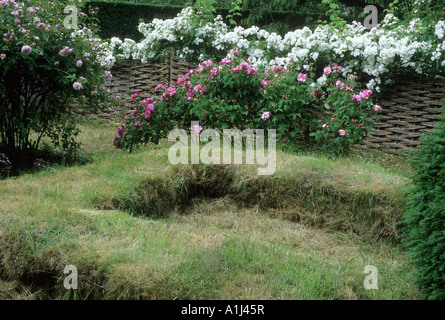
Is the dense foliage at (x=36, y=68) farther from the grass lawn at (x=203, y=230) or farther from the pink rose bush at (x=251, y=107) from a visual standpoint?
the grass lawn at (x=203, y=230)

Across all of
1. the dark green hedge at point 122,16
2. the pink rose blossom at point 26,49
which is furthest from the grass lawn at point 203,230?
the dark green hedge at point 122,16

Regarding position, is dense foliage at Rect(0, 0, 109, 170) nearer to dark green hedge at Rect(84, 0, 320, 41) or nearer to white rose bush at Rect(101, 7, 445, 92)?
white rose bush at Rect(101, 7, 445, 92)

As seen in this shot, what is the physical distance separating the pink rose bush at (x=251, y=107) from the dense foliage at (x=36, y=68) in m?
0.69

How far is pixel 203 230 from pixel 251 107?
7.30 feet

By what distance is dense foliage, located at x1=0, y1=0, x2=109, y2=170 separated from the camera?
189 inches

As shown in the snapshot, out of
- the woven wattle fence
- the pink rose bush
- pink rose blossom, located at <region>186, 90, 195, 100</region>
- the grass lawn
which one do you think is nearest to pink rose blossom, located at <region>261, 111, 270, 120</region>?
the pink rose bush

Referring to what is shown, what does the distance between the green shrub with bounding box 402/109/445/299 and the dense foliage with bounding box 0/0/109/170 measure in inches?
137

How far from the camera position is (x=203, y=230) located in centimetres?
367

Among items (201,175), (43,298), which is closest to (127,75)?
(201,175)

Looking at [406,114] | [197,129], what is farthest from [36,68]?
[406,114]

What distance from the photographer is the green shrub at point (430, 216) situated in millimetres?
2610

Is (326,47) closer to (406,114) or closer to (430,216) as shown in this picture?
(406,114)

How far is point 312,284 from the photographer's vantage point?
273 centimetres

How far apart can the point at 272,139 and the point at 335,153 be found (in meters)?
0.74
